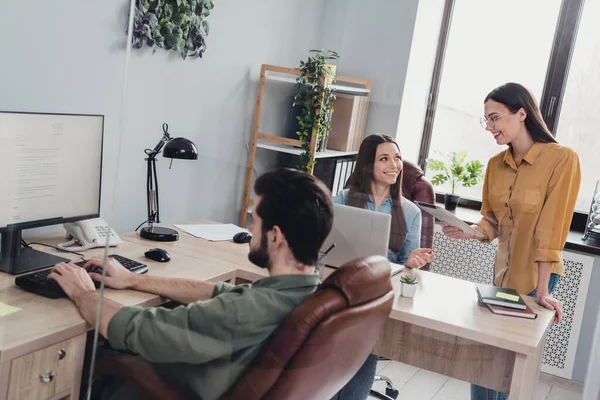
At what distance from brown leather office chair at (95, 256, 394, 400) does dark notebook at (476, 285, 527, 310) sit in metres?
0.39

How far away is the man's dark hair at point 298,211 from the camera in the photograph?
1393 mm

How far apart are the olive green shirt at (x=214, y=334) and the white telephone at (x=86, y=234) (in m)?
0.53

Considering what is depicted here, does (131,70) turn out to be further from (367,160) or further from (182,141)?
(367,160)

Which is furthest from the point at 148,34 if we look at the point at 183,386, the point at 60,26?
the point at 183,386

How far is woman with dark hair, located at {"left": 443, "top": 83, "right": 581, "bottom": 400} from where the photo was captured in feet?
5.23

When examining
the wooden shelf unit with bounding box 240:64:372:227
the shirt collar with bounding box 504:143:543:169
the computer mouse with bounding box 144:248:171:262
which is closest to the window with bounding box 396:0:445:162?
the wooden shelf unit with bounding box 240:64:372:227

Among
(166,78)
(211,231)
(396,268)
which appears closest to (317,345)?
(396,268)

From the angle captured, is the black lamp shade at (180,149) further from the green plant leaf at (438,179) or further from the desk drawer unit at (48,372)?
the green plant leaf at (438,179)

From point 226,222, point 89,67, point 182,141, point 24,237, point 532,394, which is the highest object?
point 89,67

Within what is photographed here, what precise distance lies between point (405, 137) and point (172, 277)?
68 centimetres

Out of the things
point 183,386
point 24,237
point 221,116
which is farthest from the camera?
point 24,237

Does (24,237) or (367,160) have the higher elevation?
(367,160)

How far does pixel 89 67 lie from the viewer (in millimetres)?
1798

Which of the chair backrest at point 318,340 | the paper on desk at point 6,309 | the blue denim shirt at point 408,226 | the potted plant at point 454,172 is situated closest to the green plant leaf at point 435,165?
the potted plant at point 454,172
